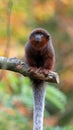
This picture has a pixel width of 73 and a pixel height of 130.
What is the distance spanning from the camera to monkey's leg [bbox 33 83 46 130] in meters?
4.31

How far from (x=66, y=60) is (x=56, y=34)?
568 millimetres

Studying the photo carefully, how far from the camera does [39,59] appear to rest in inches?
177

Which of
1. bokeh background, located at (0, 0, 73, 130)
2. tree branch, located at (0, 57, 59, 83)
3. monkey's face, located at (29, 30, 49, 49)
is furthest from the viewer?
bokeh background, located at (0, 0, 73, 130)

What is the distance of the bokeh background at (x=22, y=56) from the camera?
5602 millimetres

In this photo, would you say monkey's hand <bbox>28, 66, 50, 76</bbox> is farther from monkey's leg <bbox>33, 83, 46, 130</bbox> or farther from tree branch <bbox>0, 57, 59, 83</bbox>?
monkey's leg <bbox>33, 83, 46, 130</bbox>

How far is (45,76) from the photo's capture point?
13.8ft

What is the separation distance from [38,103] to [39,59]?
0.29 meters

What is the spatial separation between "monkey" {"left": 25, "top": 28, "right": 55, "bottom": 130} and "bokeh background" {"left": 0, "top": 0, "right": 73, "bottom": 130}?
6.1 inches

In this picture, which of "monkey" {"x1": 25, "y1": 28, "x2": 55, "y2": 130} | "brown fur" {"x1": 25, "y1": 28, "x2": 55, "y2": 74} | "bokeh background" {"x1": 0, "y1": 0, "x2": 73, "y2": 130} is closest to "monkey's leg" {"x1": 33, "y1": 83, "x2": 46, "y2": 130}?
"monkey" {"x1": 25, "y1": 28, "x2": 55, "y2": 130}

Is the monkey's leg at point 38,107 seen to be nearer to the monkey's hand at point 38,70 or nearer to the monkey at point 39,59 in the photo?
the monkey at point 39,59

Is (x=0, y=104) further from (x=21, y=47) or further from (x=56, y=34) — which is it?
(x=56, y=34)

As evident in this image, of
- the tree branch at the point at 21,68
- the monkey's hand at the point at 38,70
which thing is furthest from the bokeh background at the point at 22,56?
the monkey's hand at the point at 38,70

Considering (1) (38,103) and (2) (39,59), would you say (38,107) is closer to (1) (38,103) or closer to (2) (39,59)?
(1) (38,103)

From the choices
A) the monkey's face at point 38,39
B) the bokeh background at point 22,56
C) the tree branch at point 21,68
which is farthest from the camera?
the bokeh background at point 22,56
